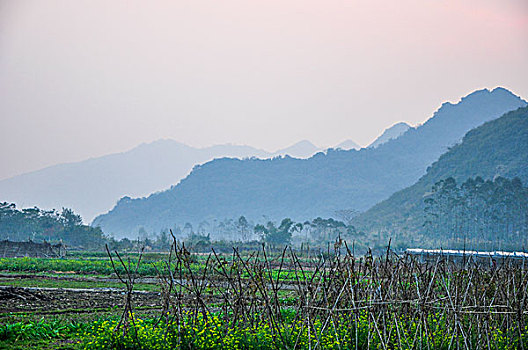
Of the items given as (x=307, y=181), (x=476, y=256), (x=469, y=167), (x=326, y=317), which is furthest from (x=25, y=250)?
(x=307, y=181)

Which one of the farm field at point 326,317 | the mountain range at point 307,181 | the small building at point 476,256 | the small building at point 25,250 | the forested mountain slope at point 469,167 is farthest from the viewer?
the mountain range at point 307,181

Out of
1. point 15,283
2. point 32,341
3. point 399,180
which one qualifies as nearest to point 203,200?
point 399,180

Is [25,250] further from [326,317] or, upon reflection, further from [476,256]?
[326,317]

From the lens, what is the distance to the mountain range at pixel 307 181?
6594 inches

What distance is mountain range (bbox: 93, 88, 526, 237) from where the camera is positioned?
168 metres

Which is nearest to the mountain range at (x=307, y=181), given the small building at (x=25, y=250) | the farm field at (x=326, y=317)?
the small building at (x=25, y=250)

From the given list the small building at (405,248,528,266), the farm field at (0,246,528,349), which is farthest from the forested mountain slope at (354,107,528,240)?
the farm field at (0,246,528,349)

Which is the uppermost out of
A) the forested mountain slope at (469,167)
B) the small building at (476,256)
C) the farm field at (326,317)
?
the forested mountain slope at (469,167)

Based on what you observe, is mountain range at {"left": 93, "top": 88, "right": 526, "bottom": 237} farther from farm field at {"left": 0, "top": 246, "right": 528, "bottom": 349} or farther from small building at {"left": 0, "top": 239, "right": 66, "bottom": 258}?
farm field at {"left": 0, "top": 246, "right": 528, "bottom": 349}

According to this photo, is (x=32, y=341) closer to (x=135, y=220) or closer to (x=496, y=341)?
(x=496, y=341)

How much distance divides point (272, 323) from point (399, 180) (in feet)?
559

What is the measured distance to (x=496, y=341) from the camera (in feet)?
28.5

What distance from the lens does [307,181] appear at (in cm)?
17525

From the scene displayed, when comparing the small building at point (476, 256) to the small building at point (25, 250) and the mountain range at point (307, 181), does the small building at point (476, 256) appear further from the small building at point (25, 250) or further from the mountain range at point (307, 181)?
the mountain range at point (307, 181)
